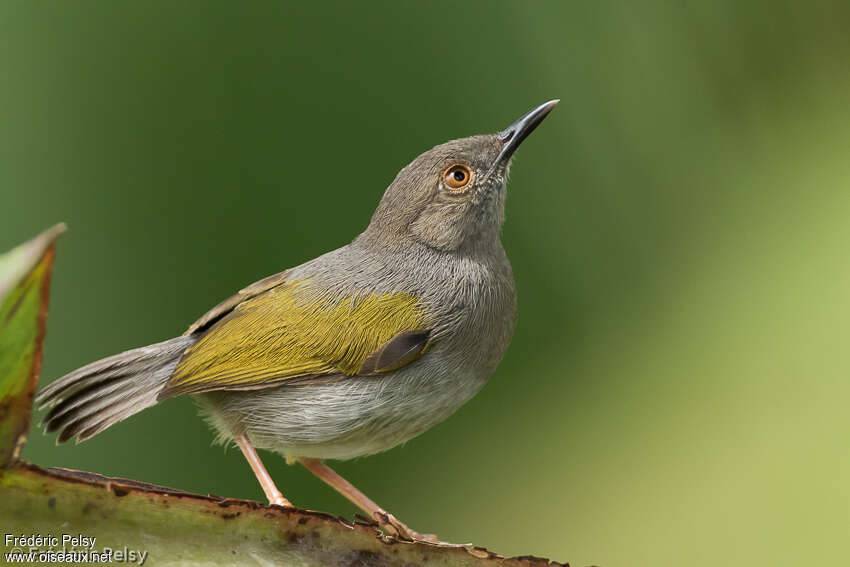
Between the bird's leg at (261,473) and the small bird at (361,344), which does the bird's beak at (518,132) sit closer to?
the small bird at (361,344)

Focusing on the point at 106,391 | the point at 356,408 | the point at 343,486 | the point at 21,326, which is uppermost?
the point at 21,326

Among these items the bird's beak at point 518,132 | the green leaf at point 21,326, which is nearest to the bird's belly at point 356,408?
the bird's beak at point 518,132

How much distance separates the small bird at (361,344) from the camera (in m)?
2.67

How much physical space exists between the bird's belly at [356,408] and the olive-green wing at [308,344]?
58mm

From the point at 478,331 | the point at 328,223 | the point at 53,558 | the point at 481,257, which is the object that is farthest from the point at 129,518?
the point at 328,223

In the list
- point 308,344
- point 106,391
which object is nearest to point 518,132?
point 308,344

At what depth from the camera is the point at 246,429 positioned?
2.83 metres

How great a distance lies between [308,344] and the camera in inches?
107

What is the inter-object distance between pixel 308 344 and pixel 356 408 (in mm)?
254

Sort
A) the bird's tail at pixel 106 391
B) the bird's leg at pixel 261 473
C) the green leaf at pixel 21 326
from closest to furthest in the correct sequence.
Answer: the green leaf at pixel 21 326 → the bird's tail at pixel 106 391 → the bird's leg at pixel 261 473

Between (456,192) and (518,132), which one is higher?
(518,132)

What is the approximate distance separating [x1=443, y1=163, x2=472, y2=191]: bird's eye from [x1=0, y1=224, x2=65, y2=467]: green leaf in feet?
6.12

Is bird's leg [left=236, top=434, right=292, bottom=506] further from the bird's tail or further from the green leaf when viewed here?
the green leaf

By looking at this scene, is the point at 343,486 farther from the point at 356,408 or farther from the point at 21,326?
the point at 21,326
